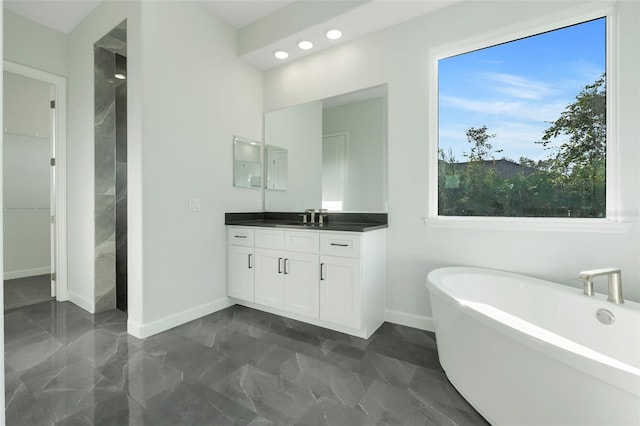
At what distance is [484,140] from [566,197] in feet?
2.35

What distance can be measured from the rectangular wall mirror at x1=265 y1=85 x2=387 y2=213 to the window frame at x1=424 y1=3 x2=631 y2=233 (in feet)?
1.41

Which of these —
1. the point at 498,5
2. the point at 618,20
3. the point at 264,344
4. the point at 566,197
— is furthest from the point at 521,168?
the point at 264,344

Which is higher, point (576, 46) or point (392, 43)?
point (392, 43)

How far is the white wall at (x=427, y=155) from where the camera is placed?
6.57ft

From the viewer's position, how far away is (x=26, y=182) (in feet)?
14.8

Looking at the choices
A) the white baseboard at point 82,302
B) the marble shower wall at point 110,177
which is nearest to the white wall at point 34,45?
the marble shower wall at point 110,177

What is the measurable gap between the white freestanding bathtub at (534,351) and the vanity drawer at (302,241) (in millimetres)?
981

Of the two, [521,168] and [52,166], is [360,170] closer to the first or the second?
[521,168]

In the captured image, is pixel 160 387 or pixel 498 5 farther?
pixel 498 5

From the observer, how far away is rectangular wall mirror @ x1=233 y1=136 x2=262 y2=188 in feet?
11.1

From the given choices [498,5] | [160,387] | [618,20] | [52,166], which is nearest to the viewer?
[160,387]

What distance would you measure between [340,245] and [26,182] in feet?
16.0

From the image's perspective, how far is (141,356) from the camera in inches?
87.7

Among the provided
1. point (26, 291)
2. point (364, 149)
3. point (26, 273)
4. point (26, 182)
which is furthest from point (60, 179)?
point (364, 149)
